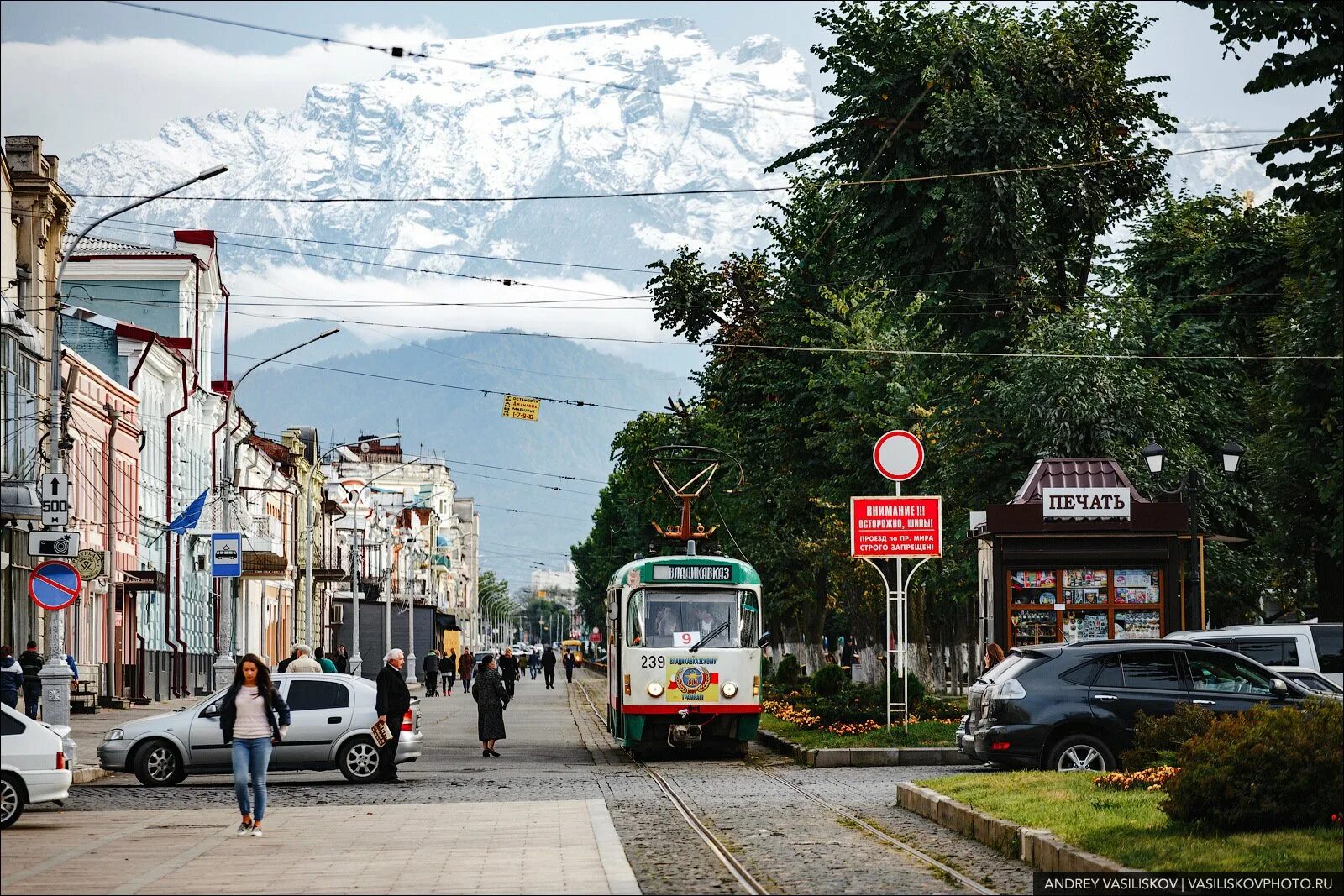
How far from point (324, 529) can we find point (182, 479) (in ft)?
132

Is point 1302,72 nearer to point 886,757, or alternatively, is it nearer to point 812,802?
point 812,802

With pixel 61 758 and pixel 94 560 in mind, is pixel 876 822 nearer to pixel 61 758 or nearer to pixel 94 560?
pixel 61 758

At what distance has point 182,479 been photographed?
2505 inches

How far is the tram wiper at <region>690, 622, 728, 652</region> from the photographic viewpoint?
30.8 metres

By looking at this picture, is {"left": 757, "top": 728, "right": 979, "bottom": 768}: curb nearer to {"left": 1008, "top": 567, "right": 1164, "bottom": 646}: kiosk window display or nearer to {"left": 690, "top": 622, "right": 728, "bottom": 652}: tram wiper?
{"left": 690, "top": 622, "right": 728, "bottom": 652}: tram wiper

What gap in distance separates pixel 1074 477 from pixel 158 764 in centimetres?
1681

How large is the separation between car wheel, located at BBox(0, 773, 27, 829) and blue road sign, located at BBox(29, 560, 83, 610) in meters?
8.69

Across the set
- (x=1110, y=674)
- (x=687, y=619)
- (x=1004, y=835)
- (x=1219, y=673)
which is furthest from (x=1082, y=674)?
(x=687, y=619)

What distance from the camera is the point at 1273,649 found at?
1056 inches

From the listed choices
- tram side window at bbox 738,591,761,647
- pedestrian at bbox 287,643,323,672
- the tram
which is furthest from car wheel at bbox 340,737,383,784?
tram side window at bbox 738,591,761,647

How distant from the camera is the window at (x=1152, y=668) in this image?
22.0m

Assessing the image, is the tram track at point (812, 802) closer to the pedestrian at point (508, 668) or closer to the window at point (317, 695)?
the window at point (317, 695)

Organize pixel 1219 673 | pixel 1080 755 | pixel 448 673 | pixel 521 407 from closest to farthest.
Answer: pixel 1080 755
pixel 1219 673
pixel 521 407
pixel 448 673

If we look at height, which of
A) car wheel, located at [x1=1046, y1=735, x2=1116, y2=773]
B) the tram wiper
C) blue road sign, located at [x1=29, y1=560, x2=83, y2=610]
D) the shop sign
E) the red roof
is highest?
the red roof
